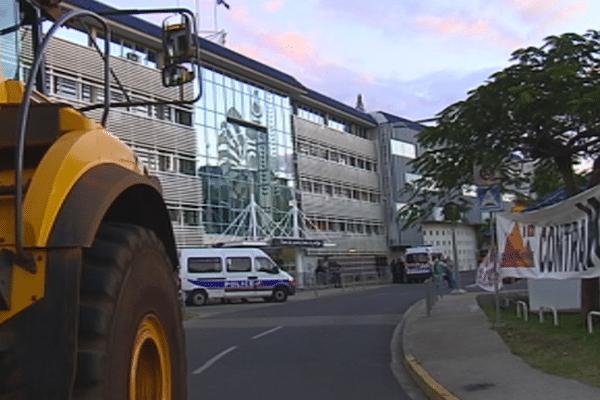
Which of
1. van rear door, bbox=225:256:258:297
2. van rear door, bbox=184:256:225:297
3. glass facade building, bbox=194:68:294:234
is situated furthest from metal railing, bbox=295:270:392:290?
van rear door, bbox=184:256:225:297

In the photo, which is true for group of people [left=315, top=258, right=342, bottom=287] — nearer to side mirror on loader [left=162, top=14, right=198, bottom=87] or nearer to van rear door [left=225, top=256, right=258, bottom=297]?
van rear door [left=225, top=256, right=258, bottom=297]

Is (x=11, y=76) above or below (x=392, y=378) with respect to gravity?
above

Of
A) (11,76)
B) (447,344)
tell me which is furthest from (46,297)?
(447,344)

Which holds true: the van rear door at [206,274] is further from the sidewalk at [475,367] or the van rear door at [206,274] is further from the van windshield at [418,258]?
the van windshield at [418,258]

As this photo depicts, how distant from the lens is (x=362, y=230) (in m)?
58.7

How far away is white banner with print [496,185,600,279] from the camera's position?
9711mm

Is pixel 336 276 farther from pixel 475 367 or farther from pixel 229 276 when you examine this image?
pixel 475 367

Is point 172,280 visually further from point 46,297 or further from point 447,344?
point 447,344

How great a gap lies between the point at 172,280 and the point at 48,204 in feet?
4.05

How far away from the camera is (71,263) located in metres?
2.59

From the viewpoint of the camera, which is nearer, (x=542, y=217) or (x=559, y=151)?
(x=542, y=217)

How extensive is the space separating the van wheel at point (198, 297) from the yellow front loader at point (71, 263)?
26.9m

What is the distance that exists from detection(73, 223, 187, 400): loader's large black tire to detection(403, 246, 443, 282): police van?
46.4 m

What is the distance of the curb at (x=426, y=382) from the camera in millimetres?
7863
